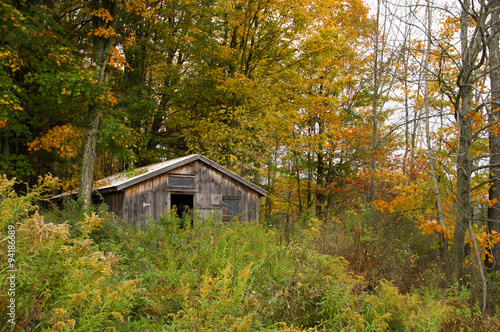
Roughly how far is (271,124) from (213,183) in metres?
6.05

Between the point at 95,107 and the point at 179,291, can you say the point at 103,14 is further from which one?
the point at 179,291

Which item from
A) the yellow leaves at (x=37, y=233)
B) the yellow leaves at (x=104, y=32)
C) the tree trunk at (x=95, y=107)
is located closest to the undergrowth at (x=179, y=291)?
the yellow leaves at (x=37, y=233)

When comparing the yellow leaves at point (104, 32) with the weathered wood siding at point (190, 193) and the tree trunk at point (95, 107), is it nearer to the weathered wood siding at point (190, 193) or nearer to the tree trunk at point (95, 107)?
the tree trunk at point (95, 107)

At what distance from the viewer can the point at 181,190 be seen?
12.6 metres

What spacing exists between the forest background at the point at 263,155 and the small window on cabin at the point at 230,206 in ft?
6.98

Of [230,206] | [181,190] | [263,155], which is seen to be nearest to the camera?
[181,190]

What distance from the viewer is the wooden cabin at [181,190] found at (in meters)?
11.6

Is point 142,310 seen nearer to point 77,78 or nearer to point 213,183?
point 77,78

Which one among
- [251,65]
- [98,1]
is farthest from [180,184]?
[251,65]

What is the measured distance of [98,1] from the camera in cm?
1182

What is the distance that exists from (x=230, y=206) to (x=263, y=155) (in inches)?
233

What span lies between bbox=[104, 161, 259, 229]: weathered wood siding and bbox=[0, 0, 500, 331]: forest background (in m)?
1.19

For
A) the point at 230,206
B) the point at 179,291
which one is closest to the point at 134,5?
the point at 230,206

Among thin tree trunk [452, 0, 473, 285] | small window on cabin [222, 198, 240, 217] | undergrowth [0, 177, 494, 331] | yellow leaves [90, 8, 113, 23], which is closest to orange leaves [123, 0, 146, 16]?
yellow leaves [90, 8, 113, 23]
